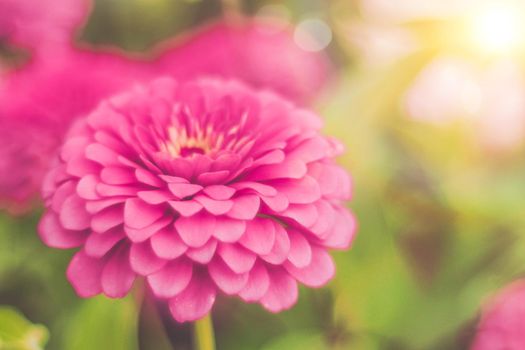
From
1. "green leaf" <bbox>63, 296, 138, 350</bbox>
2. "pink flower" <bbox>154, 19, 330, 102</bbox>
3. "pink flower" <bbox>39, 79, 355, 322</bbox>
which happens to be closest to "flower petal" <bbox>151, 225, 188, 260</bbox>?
"pink flower" <bbox>39, 79, 355, 322</bbox>

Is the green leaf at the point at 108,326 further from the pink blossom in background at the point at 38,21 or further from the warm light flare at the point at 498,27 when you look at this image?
the warm light flare at the point at 498,27

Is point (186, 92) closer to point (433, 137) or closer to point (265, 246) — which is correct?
point (265, 246)

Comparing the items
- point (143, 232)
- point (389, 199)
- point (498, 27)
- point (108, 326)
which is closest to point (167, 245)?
point (143, 232)

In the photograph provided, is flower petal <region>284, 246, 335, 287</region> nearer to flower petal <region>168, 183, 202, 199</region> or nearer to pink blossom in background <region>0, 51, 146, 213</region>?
flower petal <region>168, 183, 202, 199</region>

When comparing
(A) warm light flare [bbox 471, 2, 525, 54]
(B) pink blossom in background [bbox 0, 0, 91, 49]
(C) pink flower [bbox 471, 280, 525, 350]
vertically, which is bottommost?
(C) pink flower [bbox 471, 280, 525, 350]

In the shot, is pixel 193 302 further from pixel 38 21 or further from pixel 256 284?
pixel 38 21

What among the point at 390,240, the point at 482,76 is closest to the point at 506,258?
the point at 390,240
